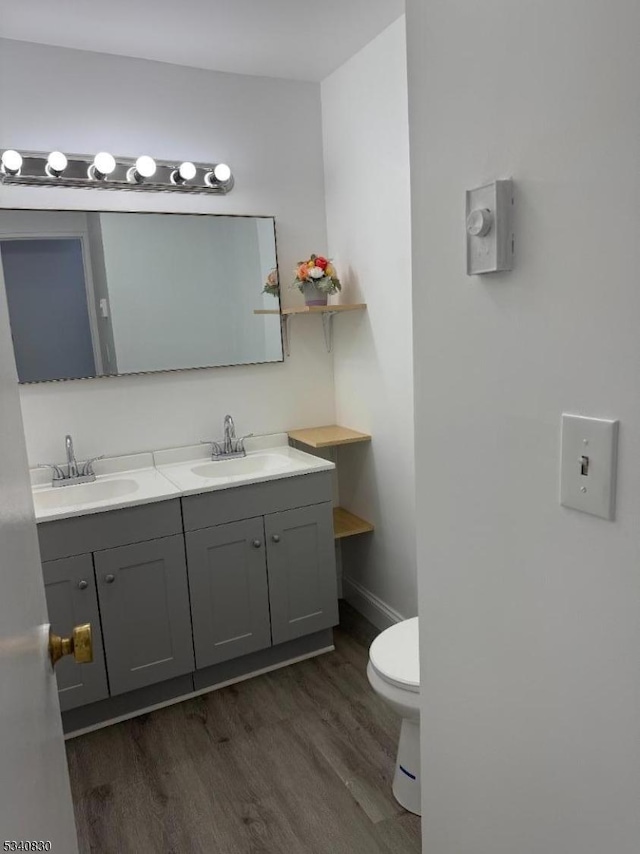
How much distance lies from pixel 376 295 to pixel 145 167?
1073mm

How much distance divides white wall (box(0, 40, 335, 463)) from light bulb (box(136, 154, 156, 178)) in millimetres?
84

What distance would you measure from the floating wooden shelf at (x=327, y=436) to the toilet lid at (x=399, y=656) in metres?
0.97

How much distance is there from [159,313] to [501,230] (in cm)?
206

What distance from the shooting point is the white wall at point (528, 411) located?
0.69m

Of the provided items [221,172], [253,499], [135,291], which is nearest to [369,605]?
[253,499]

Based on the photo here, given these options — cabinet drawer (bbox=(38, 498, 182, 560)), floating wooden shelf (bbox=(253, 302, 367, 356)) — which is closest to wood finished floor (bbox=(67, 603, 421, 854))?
cabinet drawer (bbox=(38, 498, 182, 560))

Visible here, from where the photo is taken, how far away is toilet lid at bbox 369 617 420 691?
68.3 inches

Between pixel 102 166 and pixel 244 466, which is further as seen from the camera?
pixel 244 466

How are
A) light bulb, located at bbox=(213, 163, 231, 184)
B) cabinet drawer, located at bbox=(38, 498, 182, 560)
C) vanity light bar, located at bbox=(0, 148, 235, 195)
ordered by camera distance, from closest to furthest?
1. cabinet drawer, located at bbox=(38, 498, 182, 560)
2. vanity light bar, located at bbox=(0, 148, 235, 195)
3. light bulb, located at bbox=(213, 163, 231, 184)

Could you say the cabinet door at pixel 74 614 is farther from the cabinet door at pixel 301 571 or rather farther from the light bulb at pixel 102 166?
the light bulb at pixel 102 166

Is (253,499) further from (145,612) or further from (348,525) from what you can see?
(348,525)

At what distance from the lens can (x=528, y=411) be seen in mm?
833

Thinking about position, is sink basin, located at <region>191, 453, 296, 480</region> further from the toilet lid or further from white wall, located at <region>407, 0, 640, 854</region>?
white wall, located at <region>407, 0, 640, 854</region>

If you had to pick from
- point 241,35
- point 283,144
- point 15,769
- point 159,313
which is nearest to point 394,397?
point 159,313
